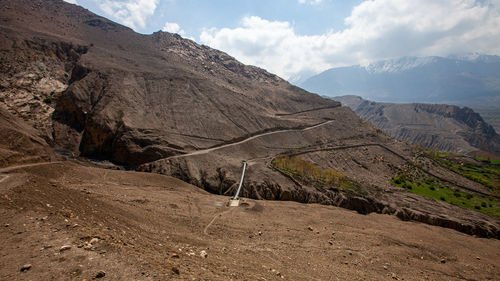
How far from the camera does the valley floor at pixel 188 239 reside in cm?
731

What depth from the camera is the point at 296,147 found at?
162 ft

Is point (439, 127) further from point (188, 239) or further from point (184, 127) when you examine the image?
point (188, 239)

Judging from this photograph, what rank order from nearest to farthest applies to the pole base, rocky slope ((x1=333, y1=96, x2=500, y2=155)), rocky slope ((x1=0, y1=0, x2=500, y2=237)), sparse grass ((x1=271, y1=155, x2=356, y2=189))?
the pole base, rocky slope ((x1=0, y1=0, x2=500, y2=237)), sparse grass ((x1=271, y1=155, x2=356, y2=189)), rocky slope ((x1=333, y1=96, x2=500, y2=155))

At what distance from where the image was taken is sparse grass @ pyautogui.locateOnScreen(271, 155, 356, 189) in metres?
34.2

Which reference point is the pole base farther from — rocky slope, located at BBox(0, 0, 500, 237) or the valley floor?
rocky slope, located at BBox(0, 0, 500, 237)

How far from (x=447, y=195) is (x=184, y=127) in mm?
43407

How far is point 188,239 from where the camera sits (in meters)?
12.3

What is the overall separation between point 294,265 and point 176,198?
1303 cm

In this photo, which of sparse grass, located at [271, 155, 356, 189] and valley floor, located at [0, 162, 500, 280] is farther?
sparse grass, located at [271, 155, 356, 189]

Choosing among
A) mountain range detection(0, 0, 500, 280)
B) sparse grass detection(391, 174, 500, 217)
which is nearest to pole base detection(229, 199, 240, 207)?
mountain range detection(0, 0, 500, 280)

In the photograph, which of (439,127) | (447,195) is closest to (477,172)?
(447,195)

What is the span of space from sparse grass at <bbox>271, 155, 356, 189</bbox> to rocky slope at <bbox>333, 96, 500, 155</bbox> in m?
106

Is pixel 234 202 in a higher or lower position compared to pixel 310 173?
lower

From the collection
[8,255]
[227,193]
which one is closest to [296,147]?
[227,193]
